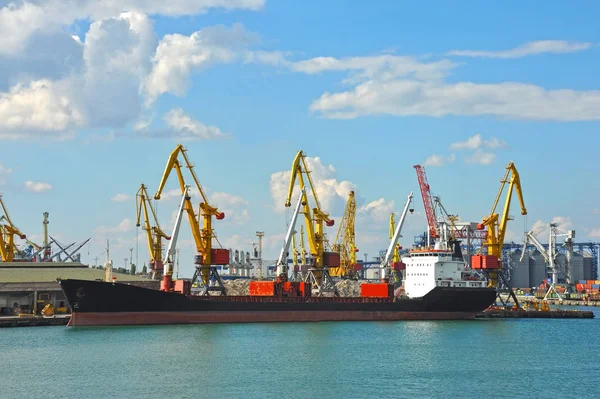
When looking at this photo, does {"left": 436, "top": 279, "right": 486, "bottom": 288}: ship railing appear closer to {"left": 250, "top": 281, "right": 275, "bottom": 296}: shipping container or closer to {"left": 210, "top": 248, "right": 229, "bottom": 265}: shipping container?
{"left": 250, "top": 281, "right": 275, "bottom": 296}: shipping container

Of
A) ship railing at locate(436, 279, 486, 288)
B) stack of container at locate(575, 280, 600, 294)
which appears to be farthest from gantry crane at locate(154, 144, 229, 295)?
stack of container at locate(575, 280, 600, 294)

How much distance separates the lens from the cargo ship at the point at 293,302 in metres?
66.8

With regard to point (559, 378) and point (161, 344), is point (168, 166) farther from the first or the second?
point (559, 378)

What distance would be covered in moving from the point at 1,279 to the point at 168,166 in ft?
63.3

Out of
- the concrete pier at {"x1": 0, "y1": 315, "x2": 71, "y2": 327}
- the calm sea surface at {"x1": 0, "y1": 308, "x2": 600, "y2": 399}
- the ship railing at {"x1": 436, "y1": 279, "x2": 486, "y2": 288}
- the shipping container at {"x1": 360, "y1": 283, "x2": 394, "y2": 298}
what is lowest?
the calm sea surface at {"x1": 0, "y1": 308, "x2": 600, "y2": 399}

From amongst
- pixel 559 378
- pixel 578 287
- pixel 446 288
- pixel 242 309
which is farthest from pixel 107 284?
pixel 578 287

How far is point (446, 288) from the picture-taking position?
252 feet

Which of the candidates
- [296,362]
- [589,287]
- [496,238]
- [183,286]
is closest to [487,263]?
[496,238]

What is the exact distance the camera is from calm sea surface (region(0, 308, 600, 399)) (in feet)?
134

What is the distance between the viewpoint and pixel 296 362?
49.1 meters

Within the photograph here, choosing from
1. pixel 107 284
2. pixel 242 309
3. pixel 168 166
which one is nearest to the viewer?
pixel 107 284

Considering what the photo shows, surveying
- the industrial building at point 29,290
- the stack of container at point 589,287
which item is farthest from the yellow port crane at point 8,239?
the stack of container at point 589,287

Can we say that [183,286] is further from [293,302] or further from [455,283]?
[455,283]

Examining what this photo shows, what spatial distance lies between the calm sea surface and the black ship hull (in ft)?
5.68
